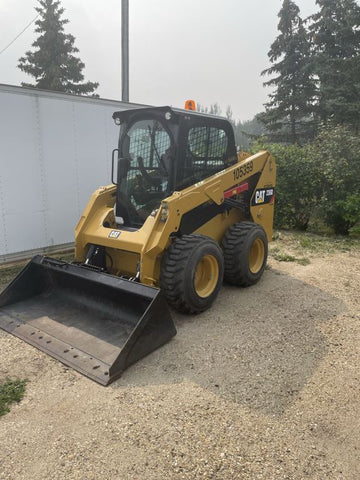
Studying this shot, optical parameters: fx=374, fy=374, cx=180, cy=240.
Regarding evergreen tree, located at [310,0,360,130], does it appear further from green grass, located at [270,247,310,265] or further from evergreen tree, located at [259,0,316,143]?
green grass, located at [270,247,310,265]

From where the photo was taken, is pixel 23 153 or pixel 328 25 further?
pixel 328 25

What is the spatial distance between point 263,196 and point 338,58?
1514 centimetres

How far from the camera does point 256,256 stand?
543 cm

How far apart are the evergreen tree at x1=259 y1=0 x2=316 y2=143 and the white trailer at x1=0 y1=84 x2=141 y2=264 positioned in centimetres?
1768

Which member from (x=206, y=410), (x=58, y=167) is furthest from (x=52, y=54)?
(x=206, y=410)

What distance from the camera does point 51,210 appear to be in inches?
229

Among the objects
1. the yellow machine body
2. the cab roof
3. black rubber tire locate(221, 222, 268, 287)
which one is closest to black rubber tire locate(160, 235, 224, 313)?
the yellow machine body

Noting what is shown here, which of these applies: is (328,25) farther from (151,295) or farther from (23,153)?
(151,295)

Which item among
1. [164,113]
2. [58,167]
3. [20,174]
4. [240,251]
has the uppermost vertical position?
[164,113]

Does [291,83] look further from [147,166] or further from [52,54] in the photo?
[147,166]

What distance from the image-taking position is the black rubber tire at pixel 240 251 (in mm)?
4887

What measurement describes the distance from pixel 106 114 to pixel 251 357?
15.6ft

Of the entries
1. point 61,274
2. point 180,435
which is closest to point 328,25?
point 61,274

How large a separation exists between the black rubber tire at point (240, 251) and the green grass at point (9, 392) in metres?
2.83
